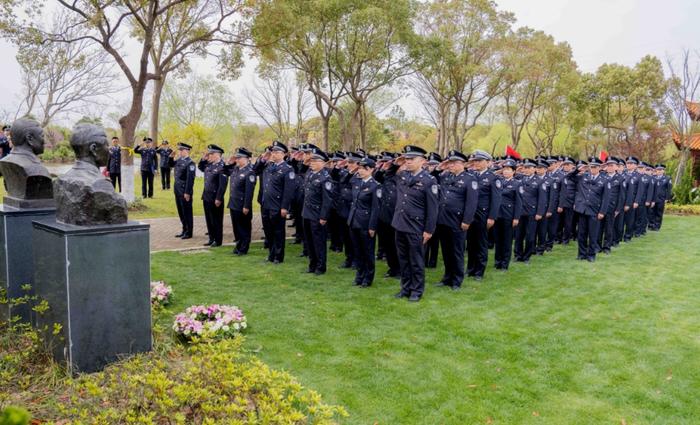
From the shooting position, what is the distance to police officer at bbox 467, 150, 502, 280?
7801 millimetres

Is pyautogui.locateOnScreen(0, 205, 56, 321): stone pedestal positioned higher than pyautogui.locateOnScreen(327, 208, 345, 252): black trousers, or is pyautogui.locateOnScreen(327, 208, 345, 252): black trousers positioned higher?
pyautogui.locateOnScreen(0, 205, 56, 321): stone pedestal

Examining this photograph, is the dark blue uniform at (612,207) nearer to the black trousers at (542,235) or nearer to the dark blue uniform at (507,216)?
the black trousers at (542,235)

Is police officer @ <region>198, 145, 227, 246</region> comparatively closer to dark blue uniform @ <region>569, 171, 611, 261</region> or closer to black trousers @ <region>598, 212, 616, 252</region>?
dark blue uniform @ <region>569, 171, 611, 261</region>

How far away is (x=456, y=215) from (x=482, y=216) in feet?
2.87

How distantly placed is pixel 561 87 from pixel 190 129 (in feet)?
77.0

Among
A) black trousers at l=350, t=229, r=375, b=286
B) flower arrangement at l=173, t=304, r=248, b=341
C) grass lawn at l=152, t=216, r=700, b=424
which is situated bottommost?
grass lawn at l=152, t=216, r=700, b=424

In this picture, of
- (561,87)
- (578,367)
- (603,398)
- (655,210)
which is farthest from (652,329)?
(561,87)

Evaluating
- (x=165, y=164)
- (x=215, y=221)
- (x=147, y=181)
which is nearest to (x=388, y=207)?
(x=215, y=221)

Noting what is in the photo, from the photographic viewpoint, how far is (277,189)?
26.7 feet

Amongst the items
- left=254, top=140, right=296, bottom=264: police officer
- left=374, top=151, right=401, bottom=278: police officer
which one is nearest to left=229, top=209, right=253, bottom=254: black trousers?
left=254, top=140, right=296, bottom=264: police officer

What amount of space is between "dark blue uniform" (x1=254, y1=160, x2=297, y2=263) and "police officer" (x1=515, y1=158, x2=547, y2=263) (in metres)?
3.94

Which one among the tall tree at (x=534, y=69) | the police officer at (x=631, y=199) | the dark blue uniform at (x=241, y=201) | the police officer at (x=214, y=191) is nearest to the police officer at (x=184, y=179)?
the police officer at (x=214, y=191)

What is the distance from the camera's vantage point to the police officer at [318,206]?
753 cm

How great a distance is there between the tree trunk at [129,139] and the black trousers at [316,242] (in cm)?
719
